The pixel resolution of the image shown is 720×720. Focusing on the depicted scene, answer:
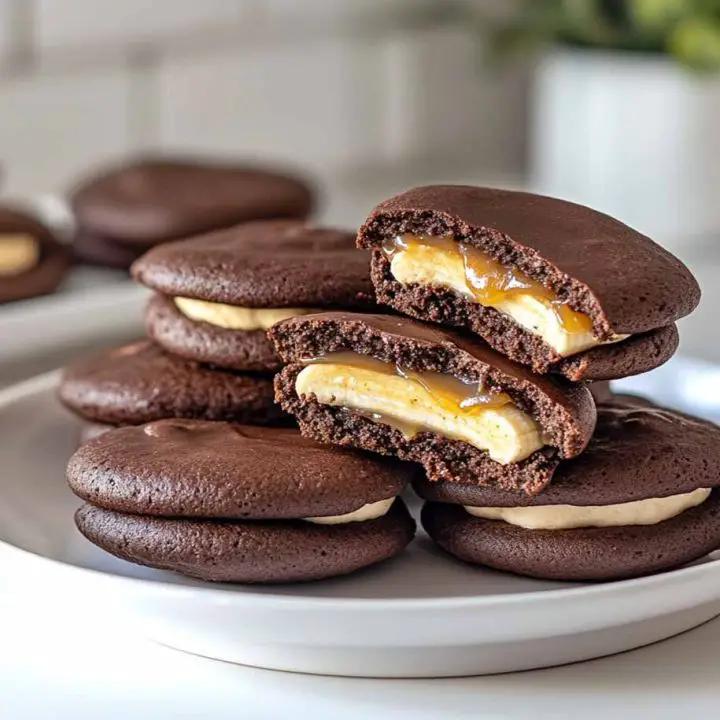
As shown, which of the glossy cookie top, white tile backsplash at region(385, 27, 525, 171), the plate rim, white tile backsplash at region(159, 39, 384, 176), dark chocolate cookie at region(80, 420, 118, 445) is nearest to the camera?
the plate rim

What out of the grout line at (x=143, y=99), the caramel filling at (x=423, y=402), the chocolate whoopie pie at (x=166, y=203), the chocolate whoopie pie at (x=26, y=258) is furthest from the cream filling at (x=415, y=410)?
the grout line at (x=143, y=99)

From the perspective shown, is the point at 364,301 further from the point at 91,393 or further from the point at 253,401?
the point at 91,393

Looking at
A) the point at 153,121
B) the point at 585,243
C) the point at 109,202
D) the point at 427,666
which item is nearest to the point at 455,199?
the point at 585,243

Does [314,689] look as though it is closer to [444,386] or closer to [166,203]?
[444,386]

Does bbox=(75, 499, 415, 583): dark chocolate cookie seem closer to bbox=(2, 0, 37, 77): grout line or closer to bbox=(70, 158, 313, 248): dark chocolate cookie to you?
bbox=(70, 158, 313, 248): dark chocolate cookie

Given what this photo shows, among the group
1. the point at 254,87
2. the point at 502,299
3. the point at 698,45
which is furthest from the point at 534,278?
the point at 254,87

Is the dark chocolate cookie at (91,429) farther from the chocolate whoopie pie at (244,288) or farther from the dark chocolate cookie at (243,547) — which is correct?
the dark chocolate cookie at (243,547)

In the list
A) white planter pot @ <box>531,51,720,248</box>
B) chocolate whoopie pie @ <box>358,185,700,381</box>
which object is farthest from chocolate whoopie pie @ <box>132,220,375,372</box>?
white planter pot @ <box>531,51,720,248</box>
